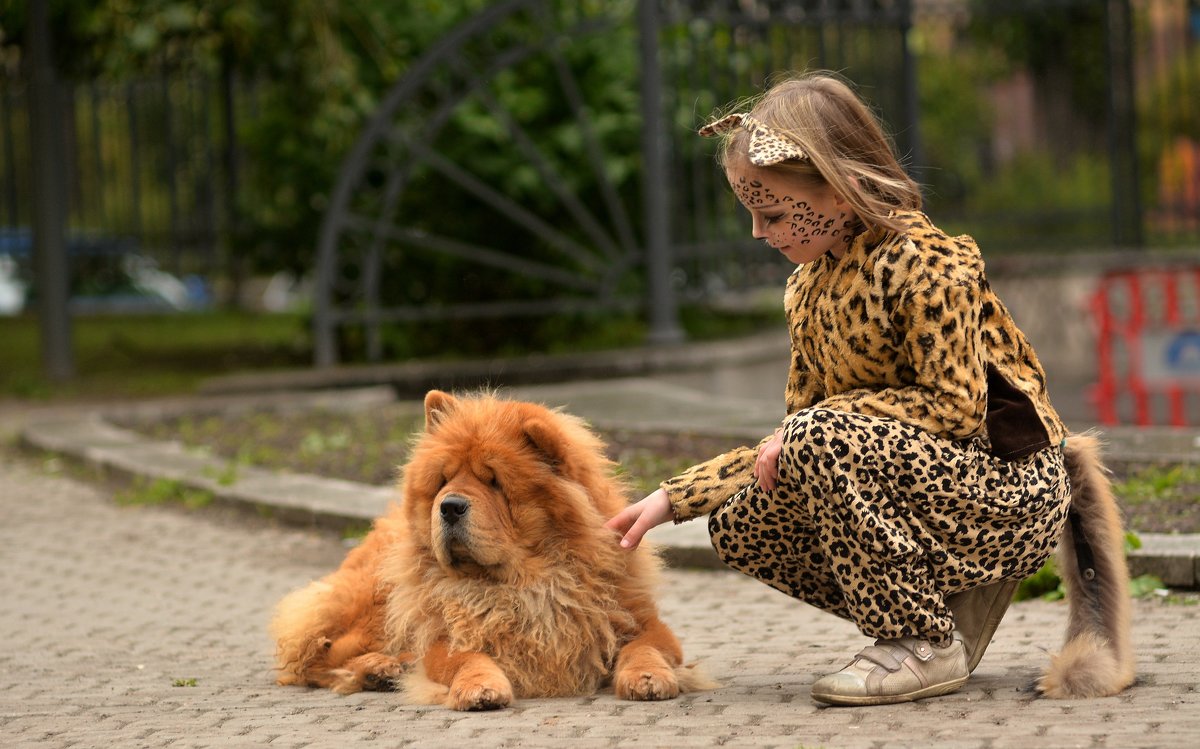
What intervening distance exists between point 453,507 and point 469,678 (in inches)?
18.6

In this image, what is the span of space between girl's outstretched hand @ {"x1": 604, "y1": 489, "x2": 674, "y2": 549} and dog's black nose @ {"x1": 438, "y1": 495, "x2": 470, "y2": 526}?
40 cm

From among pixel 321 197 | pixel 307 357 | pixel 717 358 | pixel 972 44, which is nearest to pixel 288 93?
pixel 321 197

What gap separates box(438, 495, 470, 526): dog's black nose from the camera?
164 inches

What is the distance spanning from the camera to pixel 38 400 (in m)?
14.0

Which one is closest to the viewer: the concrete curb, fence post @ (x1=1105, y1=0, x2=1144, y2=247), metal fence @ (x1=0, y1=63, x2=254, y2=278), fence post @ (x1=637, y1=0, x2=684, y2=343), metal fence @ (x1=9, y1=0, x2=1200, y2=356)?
the concrete curb

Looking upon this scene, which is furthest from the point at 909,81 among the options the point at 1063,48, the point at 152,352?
the point at 152,352

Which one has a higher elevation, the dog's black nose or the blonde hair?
the blonde hair

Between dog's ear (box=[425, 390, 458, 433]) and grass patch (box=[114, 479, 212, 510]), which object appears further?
grass patch (box=[114, 479, 212, 510])

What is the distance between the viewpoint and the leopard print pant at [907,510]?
3.92 m

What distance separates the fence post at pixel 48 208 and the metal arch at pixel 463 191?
10.1ft

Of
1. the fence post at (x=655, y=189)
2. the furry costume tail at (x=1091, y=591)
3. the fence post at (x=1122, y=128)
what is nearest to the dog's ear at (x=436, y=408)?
the furry costume tail at (x=1091, y=591)

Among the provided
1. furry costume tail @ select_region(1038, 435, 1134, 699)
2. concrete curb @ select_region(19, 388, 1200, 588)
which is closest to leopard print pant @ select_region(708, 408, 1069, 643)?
furry costume tail @ select_region(1038, 435, 1134, 699)

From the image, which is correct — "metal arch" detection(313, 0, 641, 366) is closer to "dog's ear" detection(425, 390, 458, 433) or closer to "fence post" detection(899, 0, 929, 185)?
"fence post" detection(899, 0, 929, 185)

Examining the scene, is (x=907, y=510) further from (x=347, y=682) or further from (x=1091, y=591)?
(x=347, y=682)
